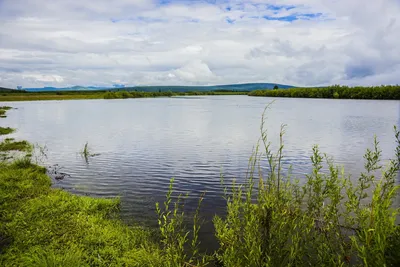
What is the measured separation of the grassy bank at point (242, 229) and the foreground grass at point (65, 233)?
27 mm

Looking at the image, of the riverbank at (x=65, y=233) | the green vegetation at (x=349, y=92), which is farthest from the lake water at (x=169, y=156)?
the green vegetation at (x=349, y=92)

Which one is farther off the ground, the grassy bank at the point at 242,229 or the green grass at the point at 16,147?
the grassy bank at the point at 242,229

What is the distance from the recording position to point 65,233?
953cm

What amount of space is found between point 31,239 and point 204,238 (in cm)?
506

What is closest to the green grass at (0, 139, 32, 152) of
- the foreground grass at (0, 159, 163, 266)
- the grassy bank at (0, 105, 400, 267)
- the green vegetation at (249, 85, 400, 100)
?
the grassy bank at (0, 105, 400, 267)

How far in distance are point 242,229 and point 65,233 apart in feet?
16.9

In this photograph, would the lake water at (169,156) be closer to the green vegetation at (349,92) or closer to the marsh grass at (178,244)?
the marsh grass at (178,244)

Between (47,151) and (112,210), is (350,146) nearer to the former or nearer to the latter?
(112,210)

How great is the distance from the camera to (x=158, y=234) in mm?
10492

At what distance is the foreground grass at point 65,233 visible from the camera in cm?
808

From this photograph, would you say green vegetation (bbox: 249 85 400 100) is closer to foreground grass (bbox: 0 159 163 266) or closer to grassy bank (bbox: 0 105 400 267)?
grassy bank (bbox: 0 105 400 267)

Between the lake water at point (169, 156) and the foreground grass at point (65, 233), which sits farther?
the lake water at point (169, 156)

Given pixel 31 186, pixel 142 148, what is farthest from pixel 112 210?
pixel 142 148

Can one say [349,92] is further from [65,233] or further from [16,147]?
[65,233]
